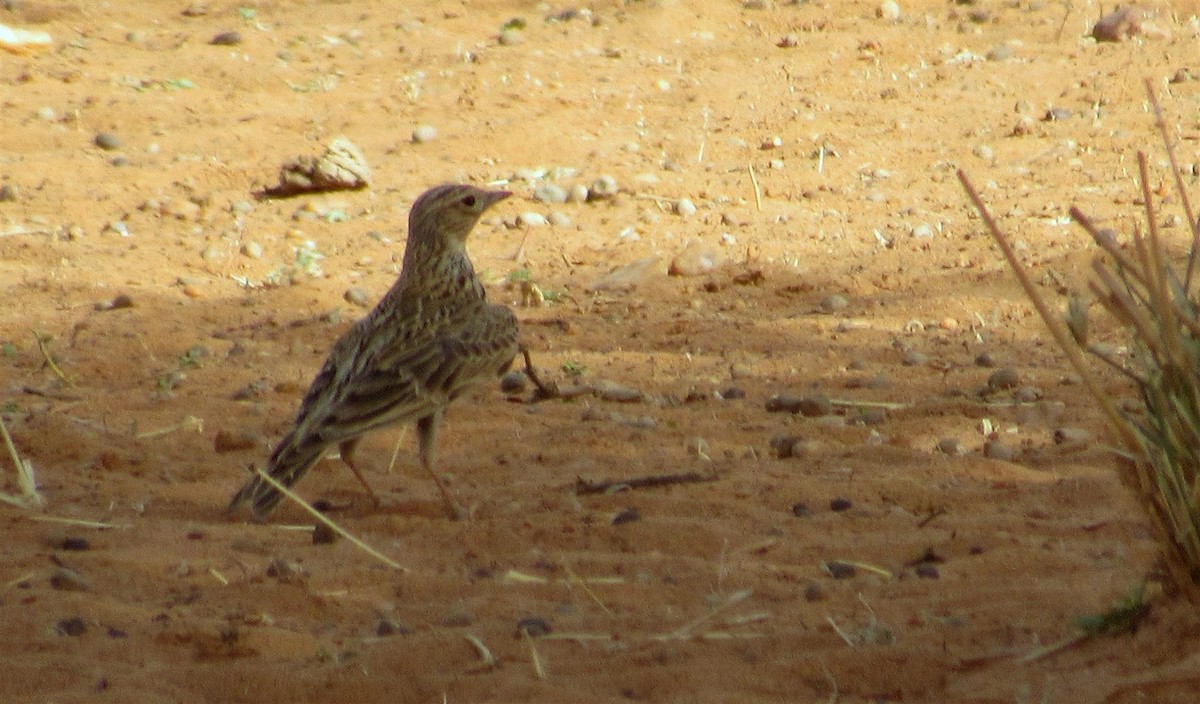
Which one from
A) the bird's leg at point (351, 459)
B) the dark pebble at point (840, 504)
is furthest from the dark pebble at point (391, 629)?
the dark pebble at point (840, 504)

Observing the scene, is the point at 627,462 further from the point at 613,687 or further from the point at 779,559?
the point at 613,687

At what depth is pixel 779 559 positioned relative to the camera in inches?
173

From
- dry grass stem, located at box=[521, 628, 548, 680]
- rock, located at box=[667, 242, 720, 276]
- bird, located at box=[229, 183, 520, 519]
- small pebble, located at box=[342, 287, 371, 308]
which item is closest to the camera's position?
dry grass stem, located at box=[521, 628, 548, 680]

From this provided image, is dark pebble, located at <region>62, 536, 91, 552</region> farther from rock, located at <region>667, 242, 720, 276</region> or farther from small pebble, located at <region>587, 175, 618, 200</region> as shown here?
small pebble, located at <region>587, 175, 618, 200</region>

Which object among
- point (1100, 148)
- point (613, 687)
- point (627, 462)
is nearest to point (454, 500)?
point (627, 462)

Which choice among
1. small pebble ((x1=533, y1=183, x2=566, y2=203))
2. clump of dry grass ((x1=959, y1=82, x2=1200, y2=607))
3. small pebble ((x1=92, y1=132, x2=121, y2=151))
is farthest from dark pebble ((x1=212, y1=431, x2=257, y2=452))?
small pebble ((x1=92, y1=132, x2=121, y2=151))

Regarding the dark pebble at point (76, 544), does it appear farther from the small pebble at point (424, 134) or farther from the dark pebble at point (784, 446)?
the small pebble at point (424, 134)

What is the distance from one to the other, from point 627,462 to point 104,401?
205 centimetres

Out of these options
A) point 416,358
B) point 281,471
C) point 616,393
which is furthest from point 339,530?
point 616,393

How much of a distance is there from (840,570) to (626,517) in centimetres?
71

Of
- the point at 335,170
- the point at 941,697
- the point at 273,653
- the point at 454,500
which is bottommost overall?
the point at 335,170

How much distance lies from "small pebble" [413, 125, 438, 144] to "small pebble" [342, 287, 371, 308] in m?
2.52

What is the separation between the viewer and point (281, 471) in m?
4.89

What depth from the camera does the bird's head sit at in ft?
20.3
